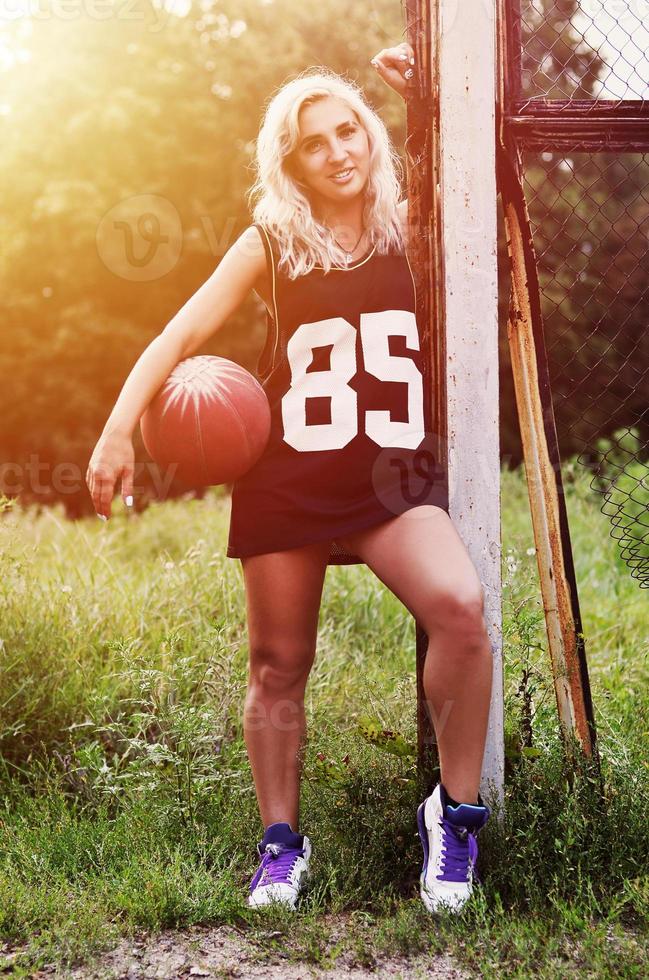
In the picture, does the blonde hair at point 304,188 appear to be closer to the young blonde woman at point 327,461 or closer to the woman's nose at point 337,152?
the young blonde woman at point 327,461

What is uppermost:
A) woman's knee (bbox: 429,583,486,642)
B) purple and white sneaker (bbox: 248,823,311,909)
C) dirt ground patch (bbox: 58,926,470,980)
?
woman's knee (bbox: 429,583,486,642)

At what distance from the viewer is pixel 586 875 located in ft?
8.79

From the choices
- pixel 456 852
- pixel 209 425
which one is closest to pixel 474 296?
pixel 209 425

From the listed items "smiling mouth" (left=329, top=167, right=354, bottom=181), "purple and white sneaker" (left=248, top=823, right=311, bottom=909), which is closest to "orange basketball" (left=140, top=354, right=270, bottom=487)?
"smiling mouth" (left=329, top=167, right=354, bottom=181)

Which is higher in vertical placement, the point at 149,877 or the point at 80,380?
the point at 80,380

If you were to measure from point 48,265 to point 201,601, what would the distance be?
9.83 m

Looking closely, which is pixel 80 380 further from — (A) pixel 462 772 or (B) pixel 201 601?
(A) pixel 462 772

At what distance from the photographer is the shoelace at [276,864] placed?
2.71m

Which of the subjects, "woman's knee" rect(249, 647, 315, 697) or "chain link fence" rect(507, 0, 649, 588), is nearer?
"woman's knee" rect(249, 647, 315, 697)

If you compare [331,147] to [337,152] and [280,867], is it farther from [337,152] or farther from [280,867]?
[280,867]

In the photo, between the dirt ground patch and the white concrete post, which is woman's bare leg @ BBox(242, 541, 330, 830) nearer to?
the dirt ground patch

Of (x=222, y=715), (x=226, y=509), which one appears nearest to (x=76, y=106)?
(x=226, y=509)

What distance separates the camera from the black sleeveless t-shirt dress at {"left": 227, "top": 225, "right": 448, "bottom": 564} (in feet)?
8.63

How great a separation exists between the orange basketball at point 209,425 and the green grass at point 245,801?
0.86 m
